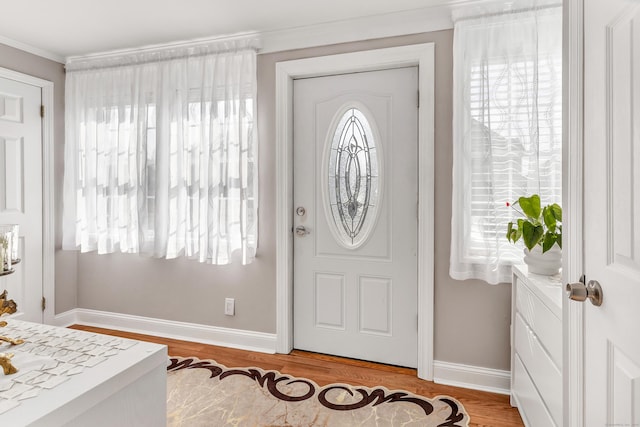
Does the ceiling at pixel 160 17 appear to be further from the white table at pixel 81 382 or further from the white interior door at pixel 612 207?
the white table at pixel 81 382

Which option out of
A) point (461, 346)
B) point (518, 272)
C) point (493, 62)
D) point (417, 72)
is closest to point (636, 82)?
point (518, 272)

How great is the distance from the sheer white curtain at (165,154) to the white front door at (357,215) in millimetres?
430

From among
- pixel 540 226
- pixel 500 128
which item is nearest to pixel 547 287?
pixel 540 226

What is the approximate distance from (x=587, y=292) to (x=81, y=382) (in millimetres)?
1383

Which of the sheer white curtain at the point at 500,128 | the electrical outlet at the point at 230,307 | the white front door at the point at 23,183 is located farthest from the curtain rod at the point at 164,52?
the electrical outlet at the point at 230,307

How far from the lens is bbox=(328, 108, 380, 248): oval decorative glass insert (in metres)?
2.65

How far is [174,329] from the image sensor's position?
3117 mm

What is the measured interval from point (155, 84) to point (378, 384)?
2.81 metres

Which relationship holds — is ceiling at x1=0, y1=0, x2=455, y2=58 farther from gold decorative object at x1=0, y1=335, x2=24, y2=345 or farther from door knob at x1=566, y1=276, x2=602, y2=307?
gold decorative object at x1=0, y1=335, x2=24, y2=345

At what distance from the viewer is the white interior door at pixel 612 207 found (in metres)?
0.85

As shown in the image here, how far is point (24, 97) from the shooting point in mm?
3031

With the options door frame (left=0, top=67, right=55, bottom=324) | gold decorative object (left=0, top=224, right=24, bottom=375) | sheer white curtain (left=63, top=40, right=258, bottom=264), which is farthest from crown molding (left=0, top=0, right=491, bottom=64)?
gold decorative object (left=0, top=224, right=24, bottom=375)

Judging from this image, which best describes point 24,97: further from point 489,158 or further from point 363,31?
point 489,158

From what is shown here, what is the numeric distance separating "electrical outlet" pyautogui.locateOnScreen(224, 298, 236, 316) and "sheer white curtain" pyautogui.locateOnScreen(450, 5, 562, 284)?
167 centimetres
